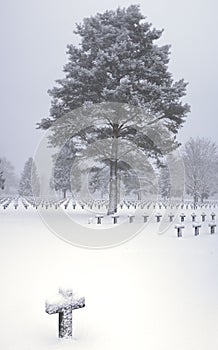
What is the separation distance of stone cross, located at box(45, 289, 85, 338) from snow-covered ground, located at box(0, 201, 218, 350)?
0.10 m

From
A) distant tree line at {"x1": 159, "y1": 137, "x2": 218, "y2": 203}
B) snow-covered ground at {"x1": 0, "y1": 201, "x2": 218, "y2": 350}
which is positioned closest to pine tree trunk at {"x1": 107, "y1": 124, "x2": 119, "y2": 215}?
snow-covered ground at {"x1": 0, "y1": 201, "x2": 218, "y2": 350}

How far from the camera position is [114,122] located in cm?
1917

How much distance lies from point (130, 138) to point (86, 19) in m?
8.13

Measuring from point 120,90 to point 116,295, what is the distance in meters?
14.5

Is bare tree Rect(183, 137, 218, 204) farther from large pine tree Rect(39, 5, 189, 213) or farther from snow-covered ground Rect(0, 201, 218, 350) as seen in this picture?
snow-covered ground Rect(0, 201, 218, 350)

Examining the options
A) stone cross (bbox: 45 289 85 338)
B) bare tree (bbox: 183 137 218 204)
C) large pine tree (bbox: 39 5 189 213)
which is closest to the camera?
stone cross (bbox: 45 289 85 338)

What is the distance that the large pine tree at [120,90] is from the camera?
18531mm

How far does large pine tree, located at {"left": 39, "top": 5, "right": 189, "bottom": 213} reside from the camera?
18531mm

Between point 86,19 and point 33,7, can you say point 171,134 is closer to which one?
point 86,19

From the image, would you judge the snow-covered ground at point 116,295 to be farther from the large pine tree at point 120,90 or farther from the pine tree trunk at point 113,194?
the large pine tree at point 120,90

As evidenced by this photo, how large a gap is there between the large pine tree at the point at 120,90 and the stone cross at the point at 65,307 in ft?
50.9

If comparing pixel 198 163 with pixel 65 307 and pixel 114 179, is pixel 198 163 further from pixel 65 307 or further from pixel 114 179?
pixel 65 307

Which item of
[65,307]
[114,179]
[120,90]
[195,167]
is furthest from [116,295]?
[195,167]

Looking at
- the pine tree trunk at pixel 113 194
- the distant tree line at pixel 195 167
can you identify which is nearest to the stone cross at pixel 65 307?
the pine tree trunk at pixel 113 194
